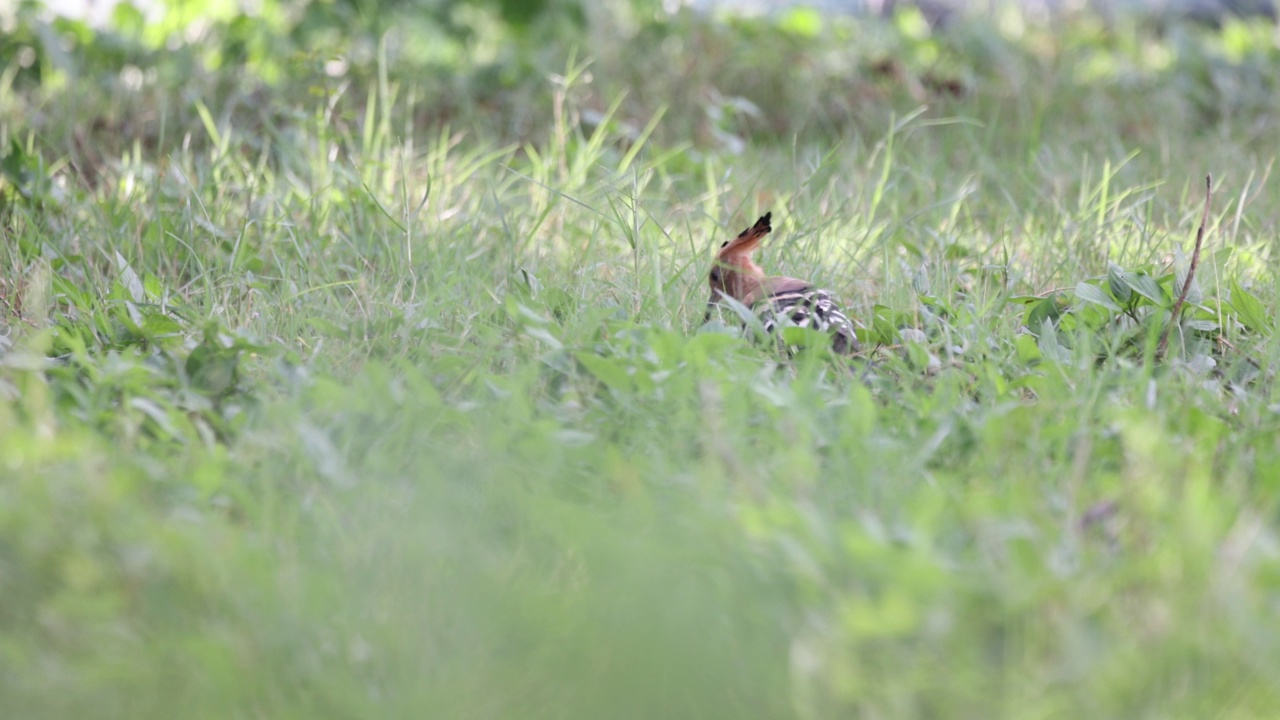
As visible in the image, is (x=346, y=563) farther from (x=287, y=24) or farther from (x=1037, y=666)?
(x=287, y=24)

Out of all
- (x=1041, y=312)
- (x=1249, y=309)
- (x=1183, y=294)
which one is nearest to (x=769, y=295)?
(x=1041, y=312)

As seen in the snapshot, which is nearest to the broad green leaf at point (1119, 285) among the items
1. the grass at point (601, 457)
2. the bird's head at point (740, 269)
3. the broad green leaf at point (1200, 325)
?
the grass at point (601, 457)

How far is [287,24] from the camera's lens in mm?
5148

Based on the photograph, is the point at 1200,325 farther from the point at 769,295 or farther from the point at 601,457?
the point at 601,457

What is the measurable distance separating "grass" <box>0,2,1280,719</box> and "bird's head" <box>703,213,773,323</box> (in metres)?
0.11

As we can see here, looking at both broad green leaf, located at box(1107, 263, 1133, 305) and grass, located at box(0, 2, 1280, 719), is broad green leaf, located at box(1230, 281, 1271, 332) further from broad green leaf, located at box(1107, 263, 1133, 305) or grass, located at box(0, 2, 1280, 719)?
broad green leaf, located at box(1107, 263, 1133, 305)

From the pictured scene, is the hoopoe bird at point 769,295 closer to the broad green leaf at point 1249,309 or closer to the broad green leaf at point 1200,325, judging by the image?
the broad green leaf at point 1200,325

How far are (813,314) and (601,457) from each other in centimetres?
81

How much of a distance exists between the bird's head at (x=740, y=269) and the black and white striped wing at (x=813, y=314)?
138 millimetres

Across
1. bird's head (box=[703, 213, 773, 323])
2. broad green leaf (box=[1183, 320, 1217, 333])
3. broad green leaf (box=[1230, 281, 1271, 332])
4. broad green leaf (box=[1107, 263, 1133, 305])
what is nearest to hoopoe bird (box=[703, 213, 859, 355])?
bird's head (box=[703, 213, 773, 323])

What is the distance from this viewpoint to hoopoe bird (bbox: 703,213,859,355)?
254 centimetres

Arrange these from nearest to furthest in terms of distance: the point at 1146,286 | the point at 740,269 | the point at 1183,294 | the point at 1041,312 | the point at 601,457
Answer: the point at 601,457 < the point at 1183,294 < the point at 1146,286 < the point at 1041,312 < the point at 740,269

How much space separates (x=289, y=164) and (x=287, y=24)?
61.3 inches

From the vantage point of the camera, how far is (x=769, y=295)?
2707 mm
